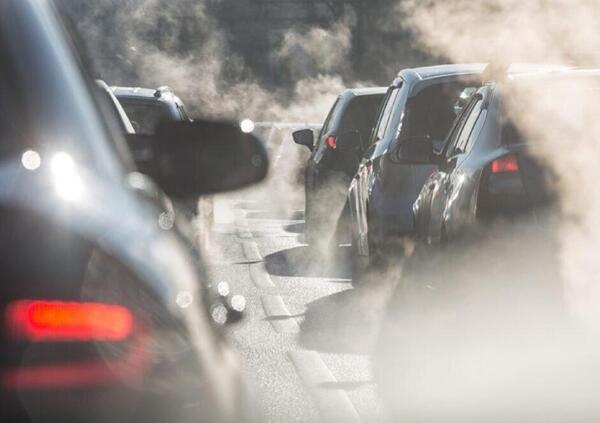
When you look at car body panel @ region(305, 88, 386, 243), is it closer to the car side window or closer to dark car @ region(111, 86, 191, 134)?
dark car @ region(111, 86, 191, 134)

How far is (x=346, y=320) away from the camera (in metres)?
10.7

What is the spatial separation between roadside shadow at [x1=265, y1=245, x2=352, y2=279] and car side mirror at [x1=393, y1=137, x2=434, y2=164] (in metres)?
5.00

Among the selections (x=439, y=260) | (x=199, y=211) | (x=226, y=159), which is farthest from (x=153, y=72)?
(x=226, y=159)

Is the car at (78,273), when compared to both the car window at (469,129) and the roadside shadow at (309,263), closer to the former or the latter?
the car window at (469,129)

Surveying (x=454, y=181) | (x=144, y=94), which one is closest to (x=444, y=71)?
(x=144, y=94)

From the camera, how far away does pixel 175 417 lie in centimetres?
213

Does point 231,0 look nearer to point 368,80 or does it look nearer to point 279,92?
point 279,92

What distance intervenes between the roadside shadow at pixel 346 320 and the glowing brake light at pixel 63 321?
7.09 metres

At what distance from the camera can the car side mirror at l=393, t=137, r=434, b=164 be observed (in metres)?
8.91

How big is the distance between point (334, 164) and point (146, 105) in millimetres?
3058

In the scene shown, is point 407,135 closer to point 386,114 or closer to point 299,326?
point 386,114

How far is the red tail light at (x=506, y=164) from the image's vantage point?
7.69 m

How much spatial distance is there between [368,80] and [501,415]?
6651 centimetres

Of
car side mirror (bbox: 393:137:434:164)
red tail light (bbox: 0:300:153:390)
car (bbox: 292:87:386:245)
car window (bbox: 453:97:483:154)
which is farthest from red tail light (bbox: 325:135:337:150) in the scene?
red tail light (bbox: 0:300:153:390)
